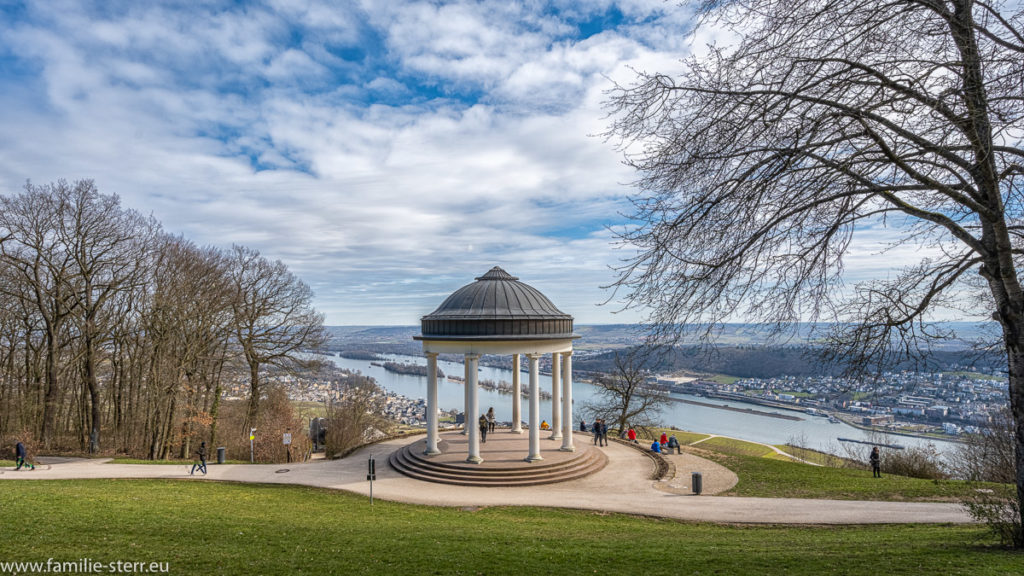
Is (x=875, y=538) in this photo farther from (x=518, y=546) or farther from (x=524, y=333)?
(x=524, y=333)

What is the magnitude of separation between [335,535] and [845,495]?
14524mm

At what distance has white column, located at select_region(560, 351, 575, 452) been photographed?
19.4 metres

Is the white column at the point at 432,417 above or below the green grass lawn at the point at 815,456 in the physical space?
above

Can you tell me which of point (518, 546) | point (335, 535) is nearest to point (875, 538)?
point (518, 546)

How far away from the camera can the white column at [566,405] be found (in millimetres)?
19397

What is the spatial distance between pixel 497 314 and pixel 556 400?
17.3ft

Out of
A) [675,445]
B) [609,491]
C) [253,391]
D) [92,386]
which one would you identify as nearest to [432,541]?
[609,491]

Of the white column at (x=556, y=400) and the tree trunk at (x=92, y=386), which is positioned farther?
the tree trunk at (x=92, y=386)

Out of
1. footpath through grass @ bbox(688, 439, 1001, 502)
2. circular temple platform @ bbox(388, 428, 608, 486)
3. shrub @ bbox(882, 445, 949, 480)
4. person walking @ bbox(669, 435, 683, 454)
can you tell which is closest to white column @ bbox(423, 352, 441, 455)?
circular temple platform @ bbox(388, 428, 608, 486)

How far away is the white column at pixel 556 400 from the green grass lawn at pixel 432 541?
7.74m

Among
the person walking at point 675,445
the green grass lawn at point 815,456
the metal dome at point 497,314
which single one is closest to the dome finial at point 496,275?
the metal dome at point 497,314

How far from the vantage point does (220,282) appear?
25.1 metres

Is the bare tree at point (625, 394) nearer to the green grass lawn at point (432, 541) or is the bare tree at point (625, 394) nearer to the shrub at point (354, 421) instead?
the shrub at point (354, 421)

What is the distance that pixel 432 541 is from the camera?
8938 mm
